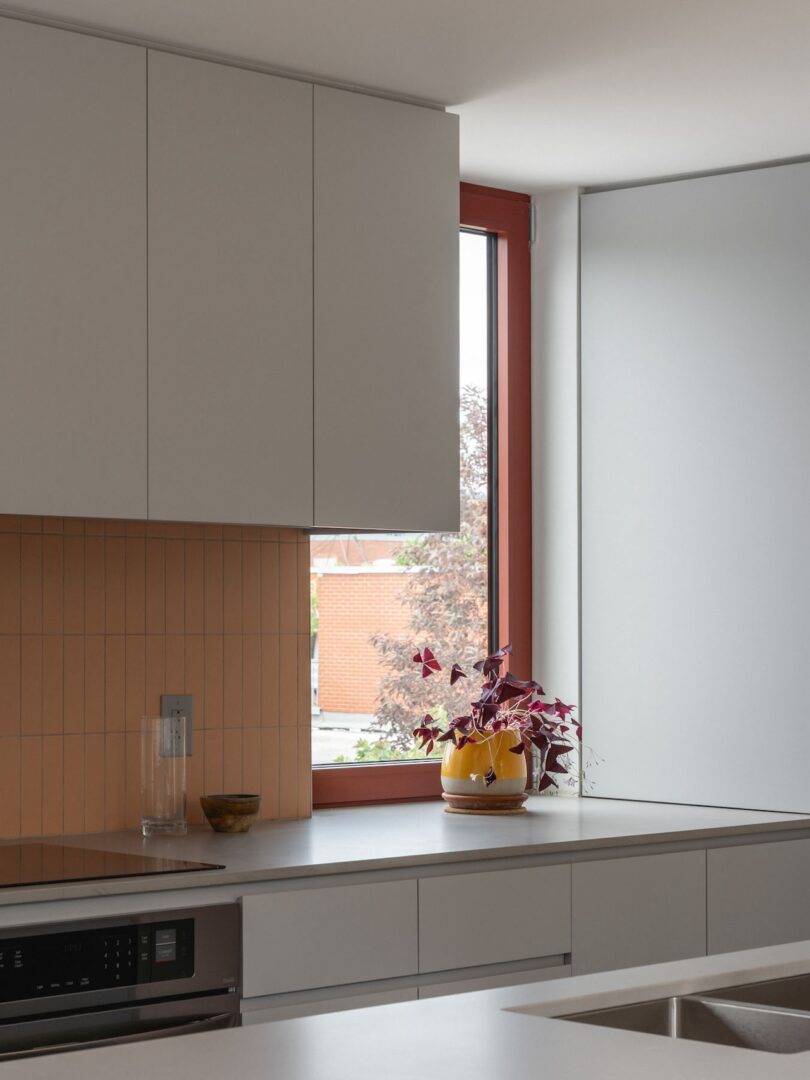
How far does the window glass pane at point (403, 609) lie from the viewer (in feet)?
11.6

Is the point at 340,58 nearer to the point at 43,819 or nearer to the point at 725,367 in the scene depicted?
the point at 725,367

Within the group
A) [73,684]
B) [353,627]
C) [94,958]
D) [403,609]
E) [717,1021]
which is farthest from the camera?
[403,609]

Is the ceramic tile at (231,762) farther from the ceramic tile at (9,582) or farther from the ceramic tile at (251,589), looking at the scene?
the ceramic tile at (9,582)

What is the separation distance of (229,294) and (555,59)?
807 mm

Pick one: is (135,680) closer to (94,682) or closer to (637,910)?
(94,682)

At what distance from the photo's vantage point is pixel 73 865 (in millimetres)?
2572

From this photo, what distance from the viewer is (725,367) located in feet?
11.9

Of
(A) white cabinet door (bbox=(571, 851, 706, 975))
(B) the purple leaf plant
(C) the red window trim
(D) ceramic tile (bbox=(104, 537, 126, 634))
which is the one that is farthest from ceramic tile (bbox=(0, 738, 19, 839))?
(C) the red window trim

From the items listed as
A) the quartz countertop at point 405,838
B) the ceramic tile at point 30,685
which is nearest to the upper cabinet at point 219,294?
the ceramic tile at point 30,685

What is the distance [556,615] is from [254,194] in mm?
1423

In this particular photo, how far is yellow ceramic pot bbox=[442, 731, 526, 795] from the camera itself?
3.36 m

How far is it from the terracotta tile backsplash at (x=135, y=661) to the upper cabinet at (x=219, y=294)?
0.32 meters

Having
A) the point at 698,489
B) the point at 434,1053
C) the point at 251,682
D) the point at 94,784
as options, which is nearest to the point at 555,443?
the point at 698,489

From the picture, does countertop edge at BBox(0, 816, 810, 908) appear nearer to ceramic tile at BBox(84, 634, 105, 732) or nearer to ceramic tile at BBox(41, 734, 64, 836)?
ceramic tile at BBox(41, 734, 64, 836)
